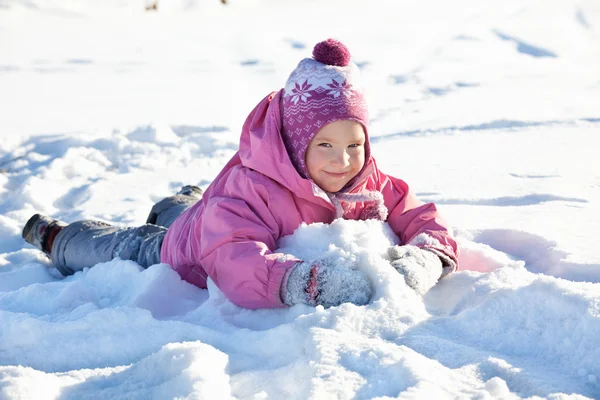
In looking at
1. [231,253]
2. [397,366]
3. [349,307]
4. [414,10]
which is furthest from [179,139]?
[414,10]

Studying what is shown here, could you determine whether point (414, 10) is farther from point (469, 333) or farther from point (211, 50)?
point (469, 333)

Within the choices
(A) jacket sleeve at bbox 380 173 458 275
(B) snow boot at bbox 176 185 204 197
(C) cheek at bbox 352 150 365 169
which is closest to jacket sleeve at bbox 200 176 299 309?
(C) cheek at bbox 352 150 365 169

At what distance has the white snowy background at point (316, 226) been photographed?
1518mm

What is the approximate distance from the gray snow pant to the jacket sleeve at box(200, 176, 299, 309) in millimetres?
640

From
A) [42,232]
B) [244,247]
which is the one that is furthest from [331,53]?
[42,232]

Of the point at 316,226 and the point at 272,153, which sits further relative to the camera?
the point at 272,153

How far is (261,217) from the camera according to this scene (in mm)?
2254

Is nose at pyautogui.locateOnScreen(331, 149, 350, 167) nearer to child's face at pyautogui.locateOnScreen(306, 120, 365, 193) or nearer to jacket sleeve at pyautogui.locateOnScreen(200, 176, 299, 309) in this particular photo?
child's face at pyautogui.locateOnScreen(306, 120, 365, 193)

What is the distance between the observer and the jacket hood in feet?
7.48

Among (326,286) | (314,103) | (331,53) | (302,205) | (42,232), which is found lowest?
(42,232)

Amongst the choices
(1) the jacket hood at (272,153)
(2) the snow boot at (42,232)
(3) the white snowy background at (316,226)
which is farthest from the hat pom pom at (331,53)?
(2) the snow boot at (42,232)

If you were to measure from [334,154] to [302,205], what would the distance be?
0.20 metres

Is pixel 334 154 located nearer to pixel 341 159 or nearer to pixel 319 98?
pixel 341 159

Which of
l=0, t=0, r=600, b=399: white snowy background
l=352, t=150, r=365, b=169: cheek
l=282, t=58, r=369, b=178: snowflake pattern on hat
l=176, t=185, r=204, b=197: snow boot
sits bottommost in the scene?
l=176, t=185, r=204, b=197: snow boot
